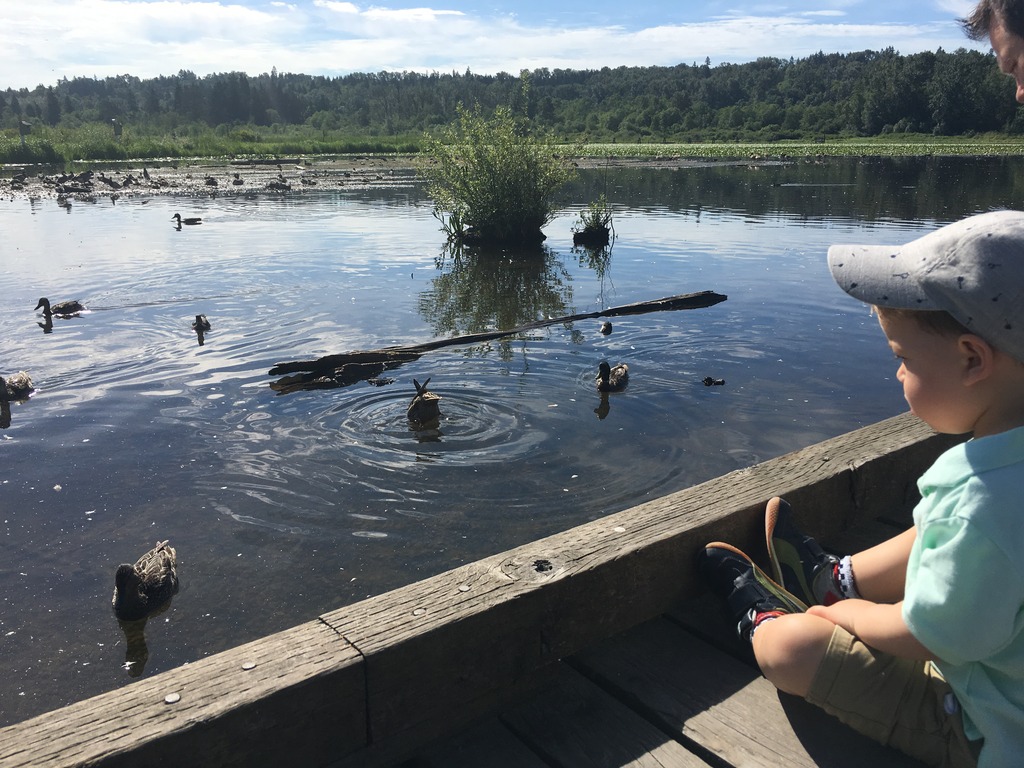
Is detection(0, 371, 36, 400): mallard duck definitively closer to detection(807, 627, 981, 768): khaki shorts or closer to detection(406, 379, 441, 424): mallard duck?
detection(406, 379, 441, 424): mallard duck

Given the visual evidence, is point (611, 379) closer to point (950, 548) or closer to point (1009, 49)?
point (1009, 49)

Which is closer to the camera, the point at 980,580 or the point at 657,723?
the point at 980,580

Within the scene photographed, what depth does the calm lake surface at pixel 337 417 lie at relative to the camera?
600 centimetres

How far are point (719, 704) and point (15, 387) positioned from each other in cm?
979

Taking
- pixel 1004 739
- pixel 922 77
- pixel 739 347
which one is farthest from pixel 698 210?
pixel 922 77

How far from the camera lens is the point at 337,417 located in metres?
9.09

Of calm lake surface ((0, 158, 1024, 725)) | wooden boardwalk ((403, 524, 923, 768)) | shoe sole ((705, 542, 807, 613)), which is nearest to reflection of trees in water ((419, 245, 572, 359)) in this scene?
calm lake surface ((0, 158, 1024, 725))

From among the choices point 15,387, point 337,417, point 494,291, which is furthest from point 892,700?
point 494,291

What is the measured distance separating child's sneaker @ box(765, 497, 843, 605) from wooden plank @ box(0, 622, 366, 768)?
1.84 m

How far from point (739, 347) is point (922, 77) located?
12078 cm

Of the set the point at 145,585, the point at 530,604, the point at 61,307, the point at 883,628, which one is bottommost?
the point at 145,585

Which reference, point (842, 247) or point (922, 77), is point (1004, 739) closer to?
point (842, 247)

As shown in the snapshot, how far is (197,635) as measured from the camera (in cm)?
548

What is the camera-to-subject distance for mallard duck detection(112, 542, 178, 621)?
5.46 meters
